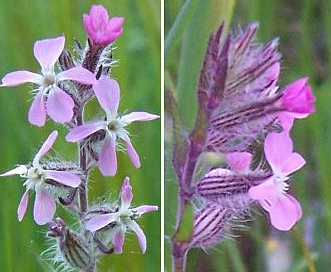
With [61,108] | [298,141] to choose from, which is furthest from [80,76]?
[298,141]

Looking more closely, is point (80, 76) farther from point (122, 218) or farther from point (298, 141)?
point (298, 141)

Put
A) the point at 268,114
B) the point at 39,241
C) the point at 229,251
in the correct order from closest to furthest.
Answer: the point at 268,114 < the point at 39,241 < the point at 229,251

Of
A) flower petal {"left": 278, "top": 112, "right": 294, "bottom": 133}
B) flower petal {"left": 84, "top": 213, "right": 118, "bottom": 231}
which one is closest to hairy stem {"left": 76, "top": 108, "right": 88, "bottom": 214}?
flower petal {"left": 84, "top": 213, "right": 118, "bottom": 231}

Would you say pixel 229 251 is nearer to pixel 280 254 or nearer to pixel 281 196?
pixel 280 254

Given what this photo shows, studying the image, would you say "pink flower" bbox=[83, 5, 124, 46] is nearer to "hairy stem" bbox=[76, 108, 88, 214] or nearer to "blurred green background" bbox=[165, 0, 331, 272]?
"hairy stem" bbox=[76, 108, 88, 214]

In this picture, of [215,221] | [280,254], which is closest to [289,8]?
[280,254]
